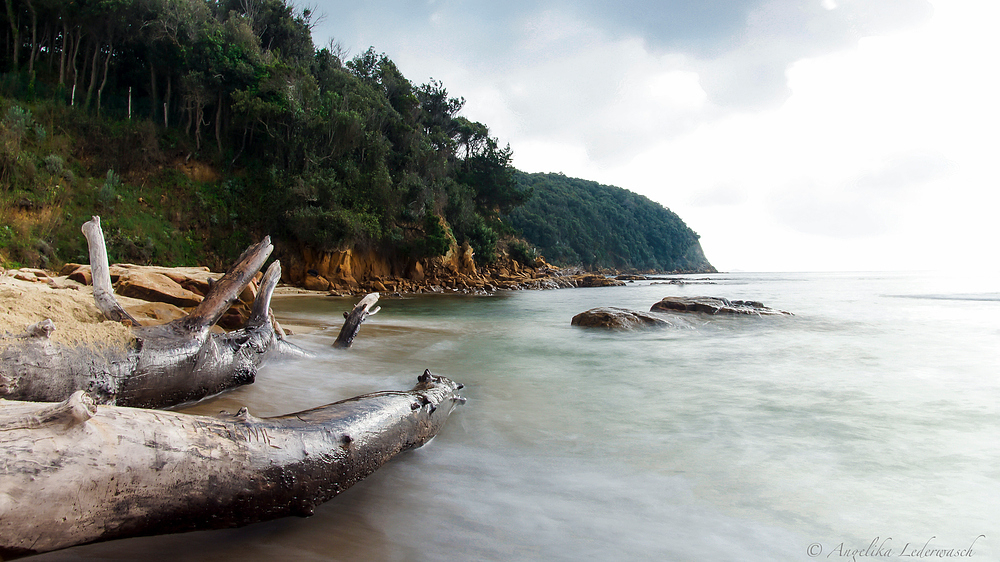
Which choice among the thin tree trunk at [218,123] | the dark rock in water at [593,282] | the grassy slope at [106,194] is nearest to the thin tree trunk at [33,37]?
the grassy slope at [106,194]

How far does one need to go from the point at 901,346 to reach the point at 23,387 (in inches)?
439

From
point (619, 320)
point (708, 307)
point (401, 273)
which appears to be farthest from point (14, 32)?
point (708, 307)

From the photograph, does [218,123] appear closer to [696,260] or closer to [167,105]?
[167,105]

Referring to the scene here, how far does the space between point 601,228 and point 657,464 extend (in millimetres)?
85446

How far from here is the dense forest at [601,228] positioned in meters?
71.4

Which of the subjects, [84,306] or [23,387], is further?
[84,306]

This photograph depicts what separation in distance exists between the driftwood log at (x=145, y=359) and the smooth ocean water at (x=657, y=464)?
263 millimetres

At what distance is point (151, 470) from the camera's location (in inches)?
67.3

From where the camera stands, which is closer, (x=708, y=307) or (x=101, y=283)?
(x=101, y=283)

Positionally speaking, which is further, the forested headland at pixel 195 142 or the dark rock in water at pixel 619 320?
the forested headland at pixel 195 142

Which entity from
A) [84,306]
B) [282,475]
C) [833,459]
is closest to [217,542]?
[282,475]

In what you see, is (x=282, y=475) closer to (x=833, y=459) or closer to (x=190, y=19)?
(x=833, y=459)

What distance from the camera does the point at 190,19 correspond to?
71.2ft

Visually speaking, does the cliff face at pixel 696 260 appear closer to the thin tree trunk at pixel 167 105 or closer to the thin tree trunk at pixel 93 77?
the thin tree trunk at pixel 167 105
